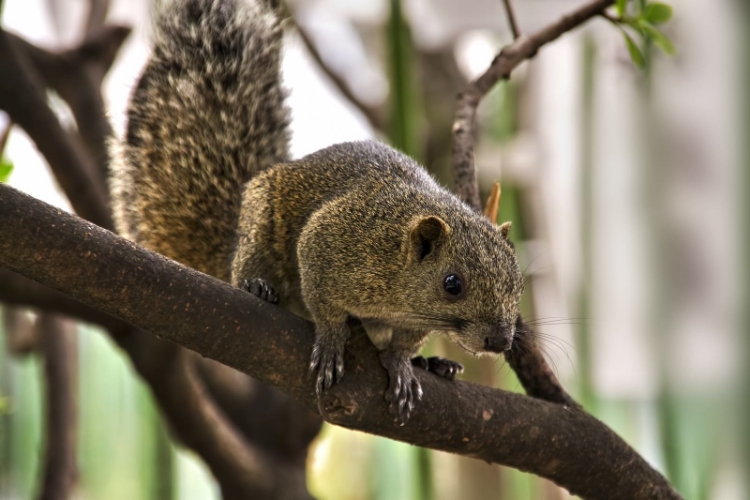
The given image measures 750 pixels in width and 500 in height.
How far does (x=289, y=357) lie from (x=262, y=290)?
311 mm

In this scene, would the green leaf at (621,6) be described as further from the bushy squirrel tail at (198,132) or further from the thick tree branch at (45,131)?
the thick tree branch at (45,131)

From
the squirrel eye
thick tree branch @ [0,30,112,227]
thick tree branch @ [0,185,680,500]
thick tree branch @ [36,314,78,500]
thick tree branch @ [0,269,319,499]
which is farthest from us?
thick tree branch @ [36,314,78,500]

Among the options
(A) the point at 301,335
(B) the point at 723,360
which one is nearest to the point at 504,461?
(A) the point at 301,335

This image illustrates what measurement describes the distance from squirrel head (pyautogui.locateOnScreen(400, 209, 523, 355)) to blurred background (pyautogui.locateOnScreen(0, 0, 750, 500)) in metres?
0.88

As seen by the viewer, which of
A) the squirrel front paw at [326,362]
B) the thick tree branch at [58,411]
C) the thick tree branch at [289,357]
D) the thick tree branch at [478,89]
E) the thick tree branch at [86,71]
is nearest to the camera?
the thick tree branch at [289,357]

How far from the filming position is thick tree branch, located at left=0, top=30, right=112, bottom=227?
6.14 feet

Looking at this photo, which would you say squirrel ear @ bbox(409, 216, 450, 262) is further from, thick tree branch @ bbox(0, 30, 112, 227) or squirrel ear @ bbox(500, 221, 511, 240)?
thick tree branch @ bbox(0, 30, 112, 227)

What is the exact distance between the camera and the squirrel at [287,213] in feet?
4.43

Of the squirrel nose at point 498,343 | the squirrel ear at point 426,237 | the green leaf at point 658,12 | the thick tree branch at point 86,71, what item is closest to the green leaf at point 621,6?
the green leaf at point 658,12

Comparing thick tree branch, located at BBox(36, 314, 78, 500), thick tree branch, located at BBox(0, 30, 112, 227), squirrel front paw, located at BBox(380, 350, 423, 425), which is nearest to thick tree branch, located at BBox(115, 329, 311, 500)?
thick tree branch, located at BBox(0, 30, 112, 227)

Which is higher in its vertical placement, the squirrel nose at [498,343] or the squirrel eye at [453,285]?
the squirrel eye at [453,285]

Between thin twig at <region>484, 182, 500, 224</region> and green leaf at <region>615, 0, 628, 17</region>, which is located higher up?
green leaf at <region>615, 0, 628, 17</region>

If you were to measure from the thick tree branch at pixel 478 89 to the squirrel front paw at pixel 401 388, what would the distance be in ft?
1.43

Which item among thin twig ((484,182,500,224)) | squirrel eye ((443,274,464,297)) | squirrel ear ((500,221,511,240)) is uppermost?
thin twig ((484,182,500,224))
